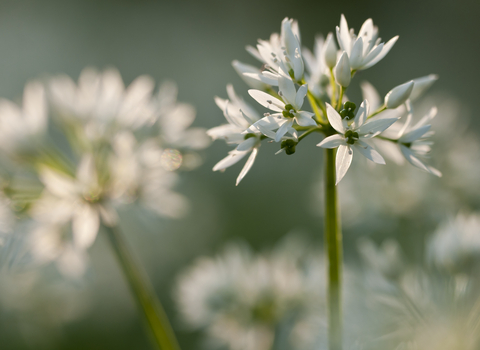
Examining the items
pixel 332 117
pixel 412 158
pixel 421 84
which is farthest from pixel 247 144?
pixel 421 84

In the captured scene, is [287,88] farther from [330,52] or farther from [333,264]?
[333,264]

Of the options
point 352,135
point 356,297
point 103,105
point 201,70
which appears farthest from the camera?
point 201,70

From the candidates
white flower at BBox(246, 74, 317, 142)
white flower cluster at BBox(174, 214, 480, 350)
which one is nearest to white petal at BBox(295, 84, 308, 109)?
white flower at BBox(246, 74, 317, 142)

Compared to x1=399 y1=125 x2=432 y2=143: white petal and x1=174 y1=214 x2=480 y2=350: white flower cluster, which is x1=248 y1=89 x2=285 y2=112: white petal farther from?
x1=174 y1=214 x2=480 y2=350: white flower cluster

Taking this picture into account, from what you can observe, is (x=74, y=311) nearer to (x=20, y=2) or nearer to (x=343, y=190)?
(x=343, y=190)

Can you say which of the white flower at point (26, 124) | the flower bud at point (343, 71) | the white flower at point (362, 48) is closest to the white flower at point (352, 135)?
the flower bud at point (343, 71)

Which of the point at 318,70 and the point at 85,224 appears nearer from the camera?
the point at 318,70
